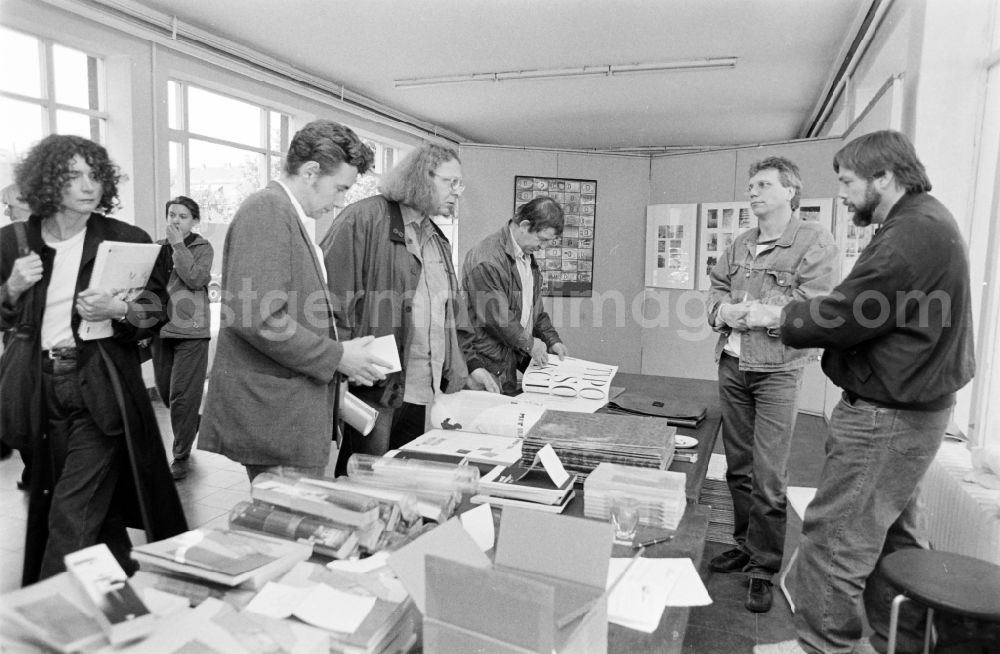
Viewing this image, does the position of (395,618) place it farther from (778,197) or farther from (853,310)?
(778,197)

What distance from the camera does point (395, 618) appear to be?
36.5 inches

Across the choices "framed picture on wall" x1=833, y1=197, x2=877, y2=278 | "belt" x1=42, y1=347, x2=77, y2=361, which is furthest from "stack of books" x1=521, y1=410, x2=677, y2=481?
"framed picture on wall" x1=833, y1=197, x2=877, y2=278

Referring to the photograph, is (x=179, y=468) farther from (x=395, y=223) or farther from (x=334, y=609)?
(x=334, y=609)

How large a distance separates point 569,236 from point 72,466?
20.4ft

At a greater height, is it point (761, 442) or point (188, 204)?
point (188, 204)

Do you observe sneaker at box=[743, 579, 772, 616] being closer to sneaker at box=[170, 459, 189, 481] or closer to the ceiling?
sneaker at box=[170, 459, 189, 481]

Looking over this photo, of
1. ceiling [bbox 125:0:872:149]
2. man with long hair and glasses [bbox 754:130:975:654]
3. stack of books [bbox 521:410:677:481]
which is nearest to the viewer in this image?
stack of books [bbox 521:410:677:481]

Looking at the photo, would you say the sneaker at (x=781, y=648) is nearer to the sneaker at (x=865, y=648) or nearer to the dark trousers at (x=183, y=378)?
the sneaker at (x=865, y=648)

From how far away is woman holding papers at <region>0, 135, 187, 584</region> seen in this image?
1.90 m

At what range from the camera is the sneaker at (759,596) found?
2.60 meters

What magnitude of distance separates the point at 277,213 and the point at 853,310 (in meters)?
1.51

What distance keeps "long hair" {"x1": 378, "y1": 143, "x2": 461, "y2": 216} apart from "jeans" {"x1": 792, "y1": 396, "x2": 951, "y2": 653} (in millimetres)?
1409

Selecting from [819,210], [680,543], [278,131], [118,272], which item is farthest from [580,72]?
[680,543]

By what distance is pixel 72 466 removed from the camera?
6.91 feet
